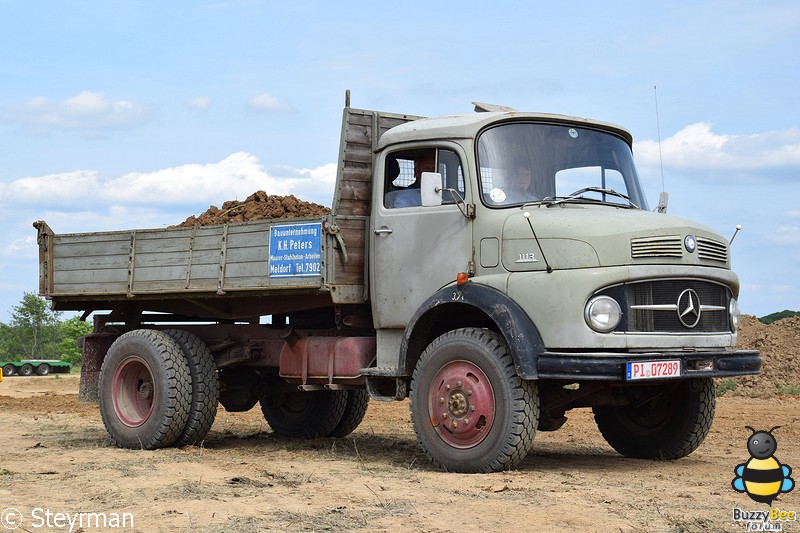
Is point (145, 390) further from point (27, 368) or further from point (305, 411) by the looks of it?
point (27, 368)

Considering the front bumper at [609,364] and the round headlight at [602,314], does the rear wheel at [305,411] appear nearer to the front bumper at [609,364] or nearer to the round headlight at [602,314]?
the front bumper at [609,364]

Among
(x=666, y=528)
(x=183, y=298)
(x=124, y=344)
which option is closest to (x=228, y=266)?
(x=183, y=298)

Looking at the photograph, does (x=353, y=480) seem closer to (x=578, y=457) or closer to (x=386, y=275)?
(x=386, y=275)

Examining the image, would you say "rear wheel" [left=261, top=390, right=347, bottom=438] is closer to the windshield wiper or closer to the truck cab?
the truck cab

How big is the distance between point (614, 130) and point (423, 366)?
9.25 feet

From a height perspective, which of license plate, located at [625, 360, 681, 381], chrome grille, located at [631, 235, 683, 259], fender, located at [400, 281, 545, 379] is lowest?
license plate, located at [625, 360, 681, 381]

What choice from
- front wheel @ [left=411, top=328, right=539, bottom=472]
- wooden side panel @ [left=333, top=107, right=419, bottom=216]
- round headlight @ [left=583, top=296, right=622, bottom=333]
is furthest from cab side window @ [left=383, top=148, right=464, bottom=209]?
round headlight @ [left=583, top=296, right=622, bottom=333]

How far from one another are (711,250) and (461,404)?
2325mm

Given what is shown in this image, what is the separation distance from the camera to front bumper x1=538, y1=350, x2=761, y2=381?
814 centimetres

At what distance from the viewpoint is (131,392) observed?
11758 millimetres

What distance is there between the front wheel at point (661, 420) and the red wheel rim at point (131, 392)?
4.67 metres

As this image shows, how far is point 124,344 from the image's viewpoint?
1169 cm

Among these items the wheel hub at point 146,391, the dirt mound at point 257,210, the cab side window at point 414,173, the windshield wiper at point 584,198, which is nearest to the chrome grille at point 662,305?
the windshield wiper at point 584,198

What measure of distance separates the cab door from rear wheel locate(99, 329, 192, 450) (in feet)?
8.09
